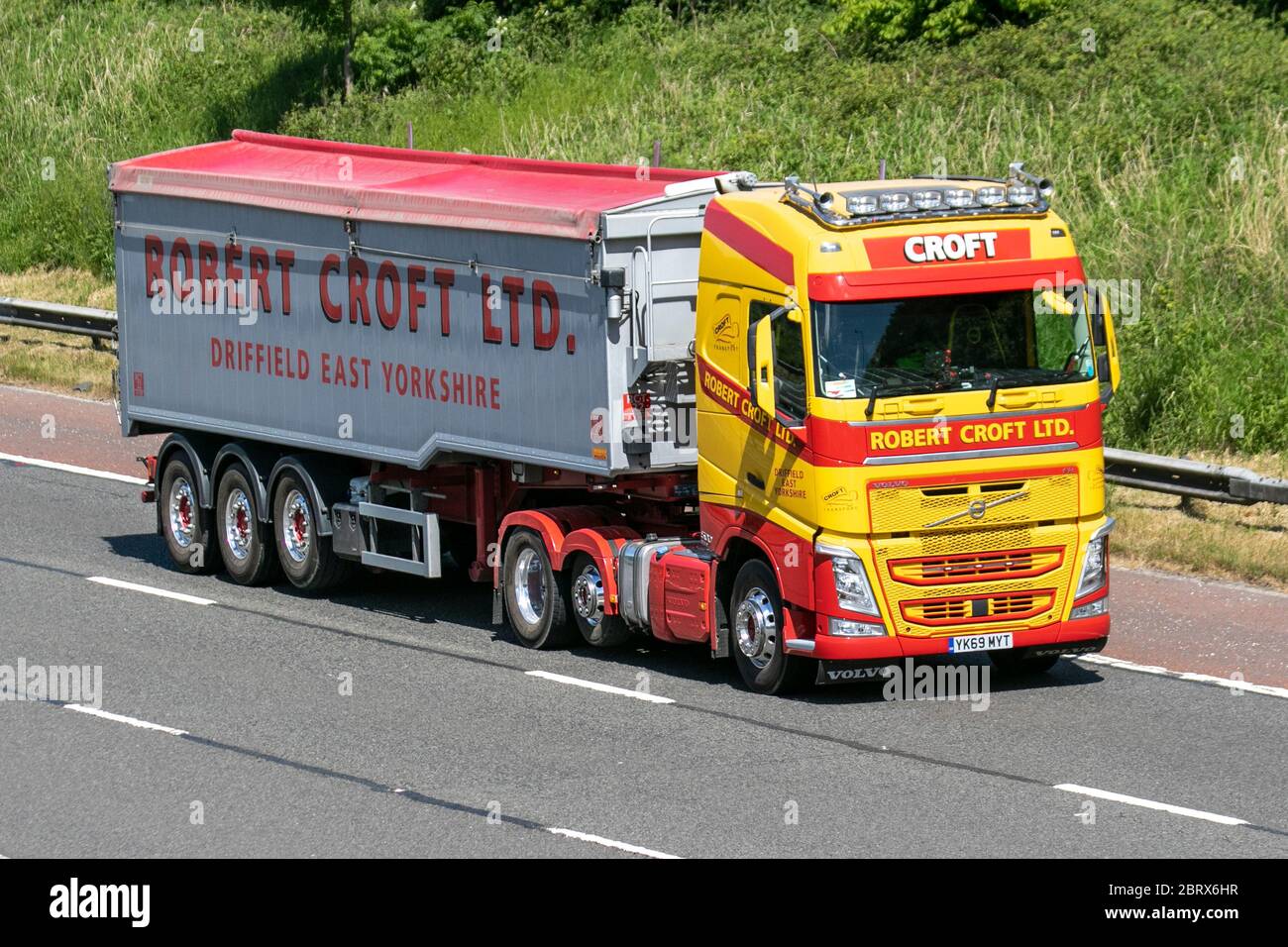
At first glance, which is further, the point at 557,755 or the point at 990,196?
the point at 990,196

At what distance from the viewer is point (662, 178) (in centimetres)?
1597

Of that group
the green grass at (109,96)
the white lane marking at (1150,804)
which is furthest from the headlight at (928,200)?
the green grass at (109,96)

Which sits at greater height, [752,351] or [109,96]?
[109,96]

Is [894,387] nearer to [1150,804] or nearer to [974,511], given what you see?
[974,511]

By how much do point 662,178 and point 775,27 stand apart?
55.8ft

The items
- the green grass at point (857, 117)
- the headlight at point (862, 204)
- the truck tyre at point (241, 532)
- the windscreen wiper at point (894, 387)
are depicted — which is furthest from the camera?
the green grass at point (857, 117)

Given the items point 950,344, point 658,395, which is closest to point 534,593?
point 658,395

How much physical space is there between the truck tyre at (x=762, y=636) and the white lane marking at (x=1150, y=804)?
248 centimetres

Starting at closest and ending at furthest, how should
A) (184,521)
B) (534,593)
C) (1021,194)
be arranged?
(1021,194) → (534,593) → (184,521)

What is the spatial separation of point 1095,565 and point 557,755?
3604 mm

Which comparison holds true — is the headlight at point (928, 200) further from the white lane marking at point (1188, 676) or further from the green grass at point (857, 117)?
the green grass at point (857, 117)

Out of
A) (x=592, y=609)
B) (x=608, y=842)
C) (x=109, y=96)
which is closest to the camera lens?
(x=608, y=842)

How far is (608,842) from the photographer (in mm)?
11008

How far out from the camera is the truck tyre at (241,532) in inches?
721
